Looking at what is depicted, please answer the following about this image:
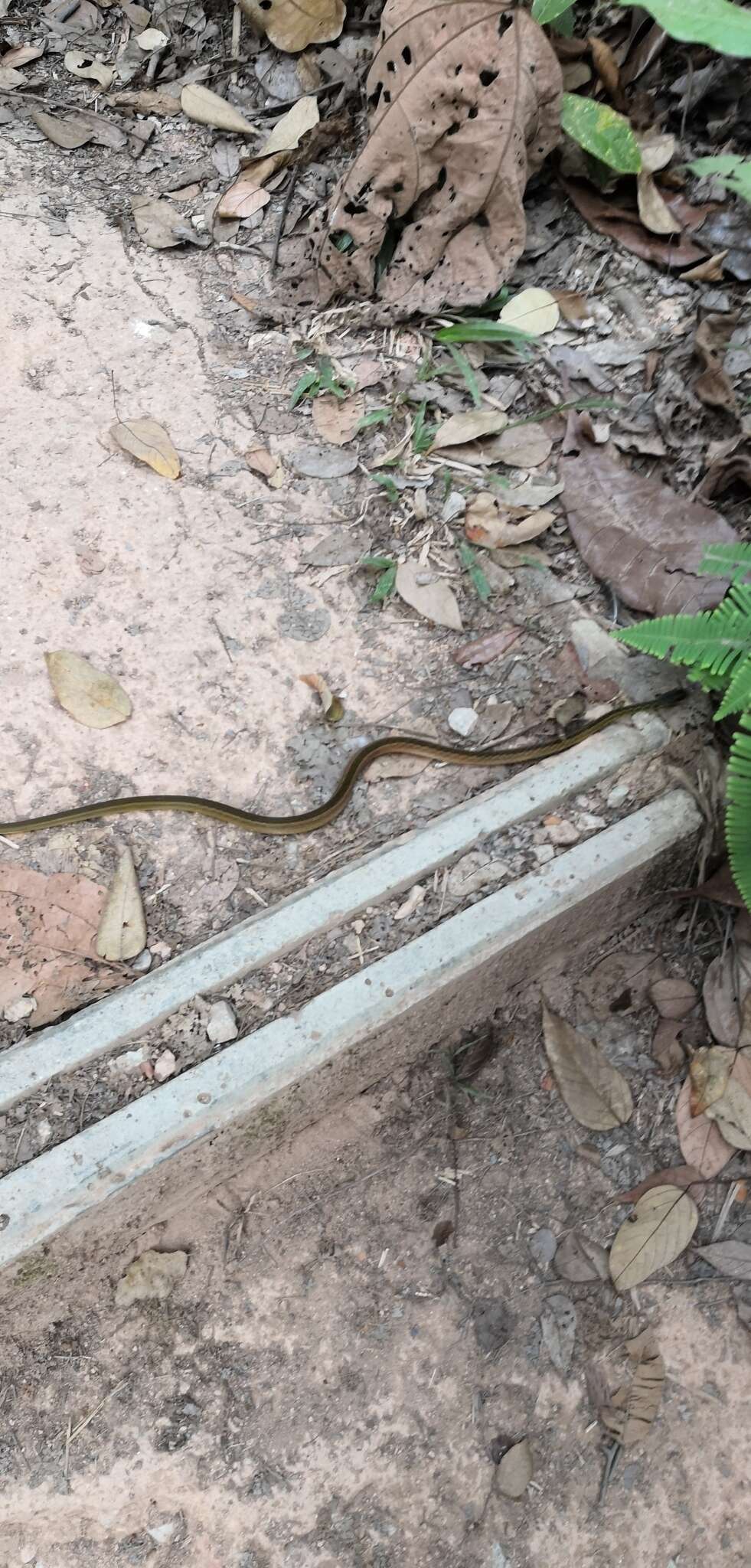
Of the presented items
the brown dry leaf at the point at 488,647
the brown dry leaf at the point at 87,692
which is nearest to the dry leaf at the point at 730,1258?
the brown dry leaf at the point at 488,647

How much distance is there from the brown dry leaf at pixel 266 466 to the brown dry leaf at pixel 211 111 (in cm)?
172

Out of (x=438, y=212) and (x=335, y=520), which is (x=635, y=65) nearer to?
(x=438, y=212)

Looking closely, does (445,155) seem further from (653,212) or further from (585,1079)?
(585,1079)

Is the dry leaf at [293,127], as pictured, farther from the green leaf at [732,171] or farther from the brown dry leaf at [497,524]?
the green leaf at [732,171]

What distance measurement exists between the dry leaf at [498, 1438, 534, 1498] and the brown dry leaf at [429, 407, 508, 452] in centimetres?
282

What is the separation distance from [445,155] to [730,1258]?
3.48 m

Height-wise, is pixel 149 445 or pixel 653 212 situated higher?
pixel 653 212

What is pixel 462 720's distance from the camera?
9.81 ft

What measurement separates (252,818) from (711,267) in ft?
8.21

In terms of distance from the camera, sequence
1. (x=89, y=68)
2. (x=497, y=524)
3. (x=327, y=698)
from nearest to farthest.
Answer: (x=327, y=698), (x=497, y=524), (x=89, y=68)

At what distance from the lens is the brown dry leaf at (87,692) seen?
2.85 metres

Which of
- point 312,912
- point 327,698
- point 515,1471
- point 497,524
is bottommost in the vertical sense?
point 515,1471

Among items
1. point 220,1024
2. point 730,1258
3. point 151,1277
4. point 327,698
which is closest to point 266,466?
point 327,698

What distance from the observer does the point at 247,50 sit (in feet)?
14.1
